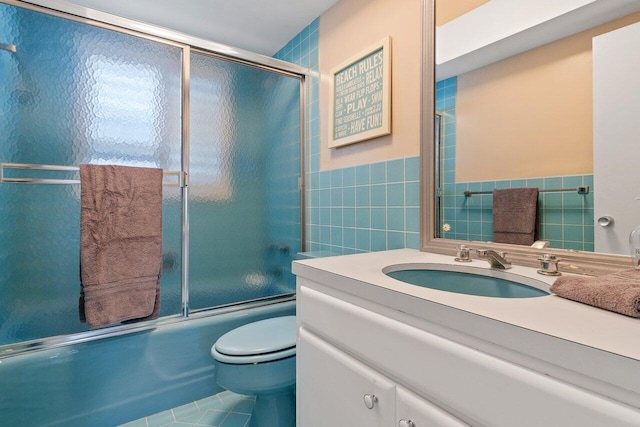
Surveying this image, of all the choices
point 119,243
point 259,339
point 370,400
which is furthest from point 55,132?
point 370,400

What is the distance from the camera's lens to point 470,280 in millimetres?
880

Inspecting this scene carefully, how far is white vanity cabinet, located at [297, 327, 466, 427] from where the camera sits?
56 centimetres

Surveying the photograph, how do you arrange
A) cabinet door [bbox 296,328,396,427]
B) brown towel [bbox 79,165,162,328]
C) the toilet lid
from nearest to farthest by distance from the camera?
cabinet door [bbox 296,328,396,427], the toilet lid, brown towel [bbox 79,165,162,328]

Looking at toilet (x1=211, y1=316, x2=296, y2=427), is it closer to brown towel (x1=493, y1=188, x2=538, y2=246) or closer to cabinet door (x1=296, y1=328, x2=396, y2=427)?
cabinet door (x1=296, y1=328, x2=396, y2=427)

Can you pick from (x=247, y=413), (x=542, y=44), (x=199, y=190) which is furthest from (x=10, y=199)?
(x=542, y=44)

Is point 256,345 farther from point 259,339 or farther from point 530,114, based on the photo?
point 530,114

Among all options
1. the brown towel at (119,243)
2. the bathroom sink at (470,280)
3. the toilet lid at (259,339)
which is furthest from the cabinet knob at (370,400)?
the brown towel at (119,243)

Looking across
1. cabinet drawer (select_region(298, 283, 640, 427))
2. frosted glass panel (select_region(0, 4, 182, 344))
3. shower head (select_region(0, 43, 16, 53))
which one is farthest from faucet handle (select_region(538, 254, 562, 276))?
shower head (select_region(0, 43, 16, 53))

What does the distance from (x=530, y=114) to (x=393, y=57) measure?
65cm

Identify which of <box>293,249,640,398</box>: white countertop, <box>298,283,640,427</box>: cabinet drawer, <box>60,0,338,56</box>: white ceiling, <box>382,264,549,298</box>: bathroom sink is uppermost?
<box>60,0,338,56</box>: white ceiling

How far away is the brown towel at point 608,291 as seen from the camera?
46 cm

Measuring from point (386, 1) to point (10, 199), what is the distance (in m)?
1.85

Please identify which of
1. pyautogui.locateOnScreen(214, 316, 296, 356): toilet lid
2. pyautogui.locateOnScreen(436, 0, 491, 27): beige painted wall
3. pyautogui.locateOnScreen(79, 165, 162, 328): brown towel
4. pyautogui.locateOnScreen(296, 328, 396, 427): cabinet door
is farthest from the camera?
pyautogui.locateOnScreen(79, 165, 162, 328): brown towel

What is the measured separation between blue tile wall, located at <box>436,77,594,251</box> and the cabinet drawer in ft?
1.81
